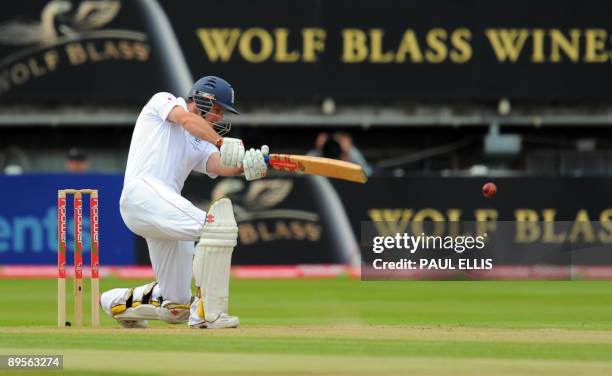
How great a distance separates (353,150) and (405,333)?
8979 millimetres

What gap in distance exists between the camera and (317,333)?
6082mm

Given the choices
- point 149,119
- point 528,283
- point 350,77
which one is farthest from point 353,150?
point 149,119

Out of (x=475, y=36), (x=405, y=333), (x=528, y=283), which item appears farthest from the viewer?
(x=475, y=36)

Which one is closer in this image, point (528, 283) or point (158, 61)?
point (528, 283)

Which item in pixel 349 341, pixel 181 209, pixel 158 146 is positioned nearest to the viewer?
pixel 349 341

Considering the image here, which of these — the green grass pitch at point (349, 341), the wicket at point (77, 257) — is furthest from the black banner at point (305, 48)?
the wicket at point (77, 257)

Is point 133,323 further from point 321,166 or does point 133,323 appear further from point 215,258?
point 321,166

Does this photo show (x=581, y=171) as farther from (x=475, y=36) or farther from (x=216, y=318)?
(x=216, y=318)

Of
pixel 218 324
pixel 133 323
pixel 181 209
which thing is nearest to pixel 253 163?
pixel 181 209

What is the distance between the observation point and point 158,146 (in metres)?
6.27

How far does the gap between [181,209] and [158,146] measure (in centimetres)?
34

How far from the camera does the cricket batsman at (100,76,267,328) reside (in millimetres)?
6086

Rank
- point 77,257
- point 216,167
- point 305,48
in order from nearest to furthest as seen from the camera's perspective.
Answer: point 216,167
point 77,257
point 305,48

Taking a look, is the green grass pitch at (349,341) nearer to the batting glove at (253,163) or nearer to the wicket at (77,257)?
the wicket at (77,257)
